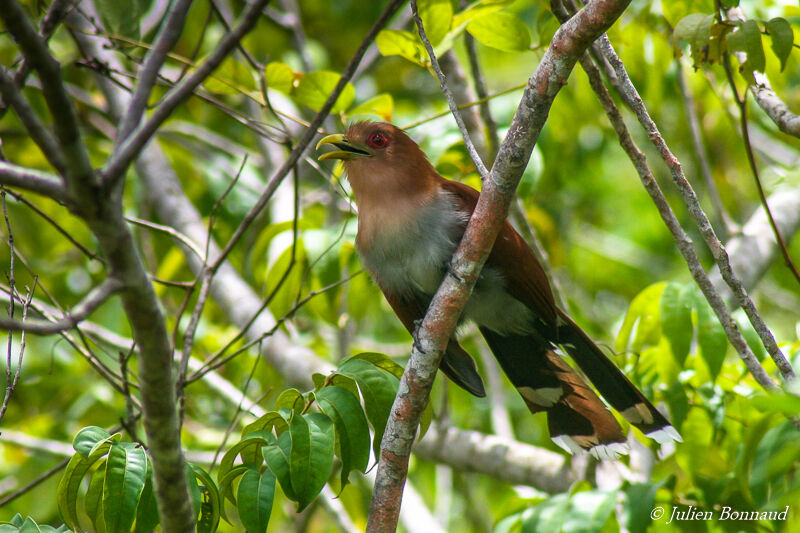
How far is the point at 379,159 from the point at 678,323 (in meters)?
1.52

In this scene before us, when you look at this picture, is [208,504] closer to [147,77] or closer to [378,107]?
[147,77]

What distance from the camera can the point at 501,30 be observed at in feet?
9.91

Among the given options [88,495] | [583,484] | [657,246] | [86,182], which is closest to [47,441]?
[88,495]

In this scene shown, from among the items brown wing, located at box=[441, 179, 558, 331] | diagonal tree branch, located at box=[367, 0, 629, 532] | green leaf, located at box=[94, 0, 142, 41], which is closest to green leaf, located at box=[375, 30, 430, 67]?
brown wing, located at box=[441, 179, 558, 331]

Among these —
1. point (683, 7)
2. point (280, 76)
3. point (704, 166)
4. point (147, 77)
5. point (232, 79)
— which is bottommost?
point (147, 77)

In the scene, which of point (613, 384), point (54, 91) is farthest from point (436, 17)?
point (54, 91)

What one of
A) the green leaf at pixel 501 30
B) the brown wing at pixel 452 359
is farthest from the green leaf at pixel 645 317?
the green leaf at pixel 501 30

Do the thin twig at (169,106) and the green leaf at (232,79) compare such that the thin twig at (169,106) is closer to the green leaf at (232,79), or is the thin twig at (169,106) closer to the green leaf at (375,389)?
the green leaf at (375,389)

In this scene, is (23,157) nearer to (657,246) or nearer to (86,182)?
(86,182)

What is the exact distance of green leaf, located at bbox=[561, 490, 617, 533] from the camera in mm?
2693

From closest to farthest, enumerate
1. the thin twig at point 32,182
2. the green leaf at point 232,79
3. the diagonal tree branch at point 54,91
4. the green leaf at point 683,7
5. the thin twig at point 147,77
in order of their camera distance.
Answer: the diagonal tree branch at point 54,91, the thin twig at point 32,182, the thin twig at point 147,77, the green leaf at point 683,7, the green leaf at point 232,79

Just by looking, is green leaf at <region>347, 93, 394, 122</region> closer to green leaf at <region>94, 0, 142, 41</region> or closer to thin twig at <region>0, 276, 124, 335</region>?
green leaf at <region>94, 0, 142, 41</region>

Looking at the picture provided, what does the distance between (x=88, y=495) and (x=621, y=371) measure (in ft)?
7.25

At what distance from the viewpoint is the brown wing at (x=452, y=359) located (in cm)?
347
